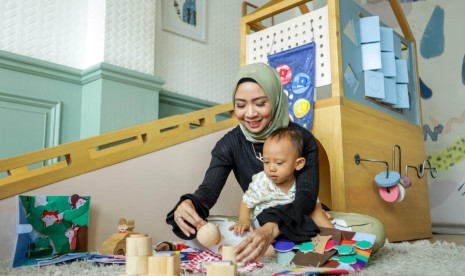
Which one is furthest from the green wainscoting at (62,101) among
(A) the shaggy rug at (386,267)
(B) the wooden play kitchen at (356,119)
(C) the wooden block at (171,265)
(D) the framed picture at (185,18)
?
(C) the wooden block at (171,265)

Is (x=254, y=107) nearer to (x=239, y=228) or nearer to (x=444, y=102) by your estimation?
(x=239, y=228)

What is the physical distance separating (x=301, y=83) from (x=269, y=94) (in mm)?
493

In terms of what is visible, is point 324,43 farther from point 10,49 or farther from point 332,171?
point 10,49

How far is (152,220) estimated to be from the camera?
1.30 metres

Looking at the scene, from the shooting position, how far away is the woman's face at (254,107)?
114 cm

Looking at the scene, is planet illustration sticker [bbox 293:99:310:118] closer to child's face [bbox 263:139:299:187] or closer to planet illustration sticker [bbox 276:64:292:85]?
planet illustration sticker [bbox 276:64:292:85]

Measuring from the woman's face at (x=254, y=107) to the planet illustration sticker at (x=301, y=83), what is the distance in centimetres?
47

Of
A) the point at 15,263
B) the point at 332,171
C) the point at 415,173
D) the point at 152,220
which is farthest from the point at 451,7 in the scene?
the point at 15,263

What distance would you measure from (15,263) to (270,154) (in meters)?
0.66

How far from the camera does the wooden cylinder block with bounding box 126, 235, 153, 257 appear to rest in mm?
692

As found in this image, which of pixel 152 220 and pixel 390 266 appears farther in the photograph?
pixel 152 220

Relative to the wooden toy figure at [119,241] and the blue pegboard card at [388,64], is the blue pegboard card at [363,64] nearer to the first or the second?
the blue pegboard card at [388,64]

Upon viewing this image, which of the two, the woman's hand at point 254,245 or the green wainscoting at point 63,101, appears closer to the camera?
the woman's hand at point 254,245

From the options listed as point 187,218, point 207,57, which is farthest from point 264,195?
point 207,57
